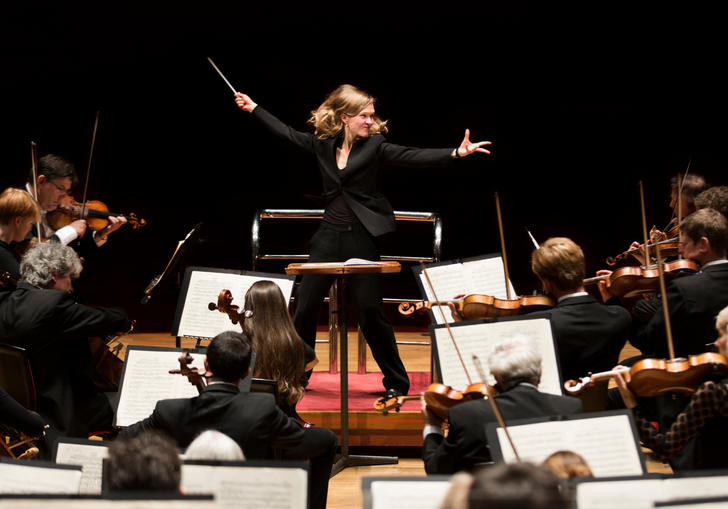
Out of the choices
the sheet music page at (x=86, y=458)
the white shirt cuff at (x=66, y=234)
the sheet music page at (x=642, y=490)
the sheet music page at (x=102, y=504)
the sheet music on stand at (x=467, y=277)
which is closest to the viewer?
the sheet music page at (x=102, y=504)

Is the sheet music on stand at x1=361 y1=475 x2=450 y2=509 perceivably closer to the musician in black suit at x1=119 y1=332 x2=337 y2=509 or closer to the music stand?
the musician in black suit at x1=119 y1=332 x2=337 y2=509

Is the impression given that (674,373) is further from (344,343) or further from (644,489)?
(344,343)

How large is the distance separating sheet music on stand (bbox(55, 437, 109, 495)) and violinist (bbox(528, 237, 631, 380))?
1515mm

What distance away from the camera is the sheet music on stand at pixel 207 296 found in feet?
11.5

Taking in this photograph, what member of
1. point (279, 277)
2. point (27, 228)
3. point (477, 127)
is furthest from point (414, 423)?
point (477, 127)

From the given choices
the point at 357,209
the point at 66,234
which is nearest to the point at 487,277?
the point at 357,209

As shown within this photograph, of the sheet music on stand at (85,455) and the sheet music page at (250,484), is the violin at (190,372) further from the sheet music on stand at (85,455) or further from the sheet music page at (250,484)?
the sheet music page at (250,484)

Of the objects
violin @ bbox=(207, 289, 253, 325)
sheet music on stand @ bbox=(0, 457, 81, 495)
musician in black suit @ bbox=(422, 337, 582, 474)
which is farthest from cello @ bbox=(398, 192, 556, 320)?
sheet music on stand @ bbox=(0, 457, 81, 495)

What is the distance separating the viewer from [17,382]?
3.08m

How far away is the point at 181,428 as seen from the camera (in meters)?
2.46

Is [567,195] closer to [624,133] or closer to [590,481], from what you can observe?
[624,133]

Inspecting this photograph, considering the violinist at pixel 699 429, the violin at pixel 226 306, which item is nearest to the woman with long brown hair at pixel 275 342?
the violin at pixel 226 306

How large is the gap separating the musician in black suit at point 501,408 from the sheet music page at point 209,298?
129 cm

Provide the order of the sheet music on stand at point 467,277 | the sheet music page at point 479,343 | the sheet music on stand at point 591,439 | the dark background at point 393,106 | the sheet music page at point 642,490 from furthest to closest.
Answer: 1. the dark background at point 393,106
2. the sheet music on stand at point 467,277
3. the sheet music page at point 479,343
4. the sheet music on stand at point 591,439
5. the sheet music page at point 642,490
